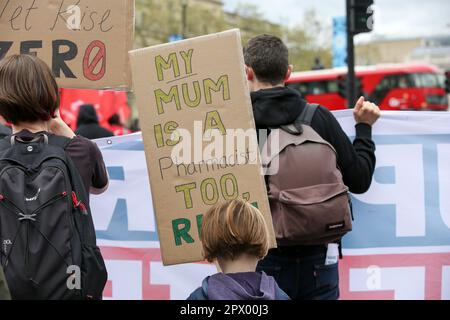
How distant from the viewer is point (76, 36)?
3537 millimetres

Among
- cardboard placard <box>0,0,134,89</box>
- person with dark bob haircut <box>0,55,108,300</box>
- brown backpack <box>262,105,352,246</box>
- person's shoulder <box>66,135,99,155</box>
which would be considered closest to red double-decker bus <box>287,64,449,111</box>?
cardboard placard <box>0,0,134,89</box>

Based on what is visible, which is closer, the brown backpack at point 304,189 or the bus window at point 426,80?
the brown backpack at point 304,189

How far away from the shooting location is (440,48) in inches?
5069

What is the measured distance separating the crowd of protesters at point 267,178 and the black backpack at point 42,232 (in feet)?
0.04

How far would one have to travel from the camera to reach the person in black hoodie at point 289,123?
318 centimetres

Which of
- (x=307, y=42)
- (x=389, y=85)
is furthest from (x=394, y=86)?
(x=307, y=42)

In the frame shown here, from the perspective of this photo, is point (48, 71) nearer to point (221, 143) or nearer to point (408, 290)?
point (221, 143)

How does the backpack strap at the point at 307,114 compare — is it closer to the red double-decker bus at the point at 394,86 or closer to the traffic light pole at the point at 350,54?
the traffic light pole at the point at 350,54

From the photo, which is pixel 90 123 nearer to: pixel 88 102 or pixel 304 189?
pixel 304 189

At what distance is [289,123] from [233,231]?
0.87 metres

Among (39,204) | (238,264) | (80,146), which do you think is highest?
(80,146)

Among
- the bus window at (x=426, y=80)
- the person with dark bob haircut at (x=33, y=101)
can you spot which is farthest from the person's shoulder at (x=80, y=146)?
the bus window at (x=426, y=80)
